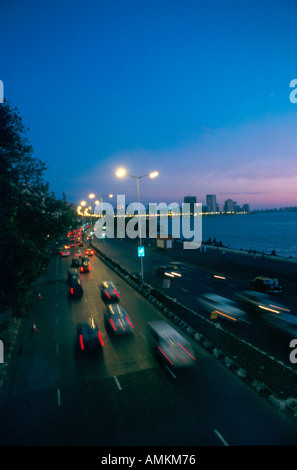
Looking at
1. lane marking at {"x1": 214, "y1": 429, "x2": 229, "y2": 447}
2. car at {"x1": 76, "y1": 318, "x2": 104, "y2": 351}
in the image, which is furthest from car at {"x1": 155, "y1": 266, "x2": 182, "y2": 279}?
lane marking at {"x1": 214, "y1": 429, "x2": 229, "y2": 447}

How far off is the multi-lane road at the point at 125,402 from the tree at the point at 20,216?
3.93 m

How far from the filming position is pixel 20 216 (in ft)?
48.6

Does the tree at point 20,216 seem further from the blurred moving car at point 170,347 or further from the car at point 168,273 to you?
the car at point 168,273

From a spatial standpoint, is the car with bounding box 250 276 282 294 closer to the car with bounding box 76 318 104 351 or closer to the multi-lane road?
the multi-lane road

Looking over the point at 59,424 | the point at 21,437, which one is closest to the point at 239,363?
the point at 59,424

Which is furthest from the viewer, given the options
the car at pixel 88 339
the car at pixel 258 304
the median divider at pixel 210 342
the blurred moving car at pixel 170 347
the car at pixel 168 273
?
the car at pixel 168 273

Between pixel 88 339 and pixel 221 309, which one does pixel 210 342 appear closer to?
pixel 221 309

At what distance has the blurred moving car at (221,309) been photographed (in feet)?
59.1

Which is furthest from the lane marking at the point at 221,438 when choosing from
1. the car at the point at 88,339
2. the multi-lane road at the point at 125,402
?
the car at the point at 88,339

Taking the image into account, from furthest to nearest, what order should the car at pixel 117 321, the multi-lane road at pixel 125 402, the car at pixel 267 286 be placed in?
the car at pixel 267 286 < the car at pixel 117 321 < the multi-lane road at pixel 125 402

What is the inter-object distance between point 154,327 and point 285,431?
7037 mm

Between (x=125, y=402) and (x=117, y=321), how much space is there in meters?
6.84
